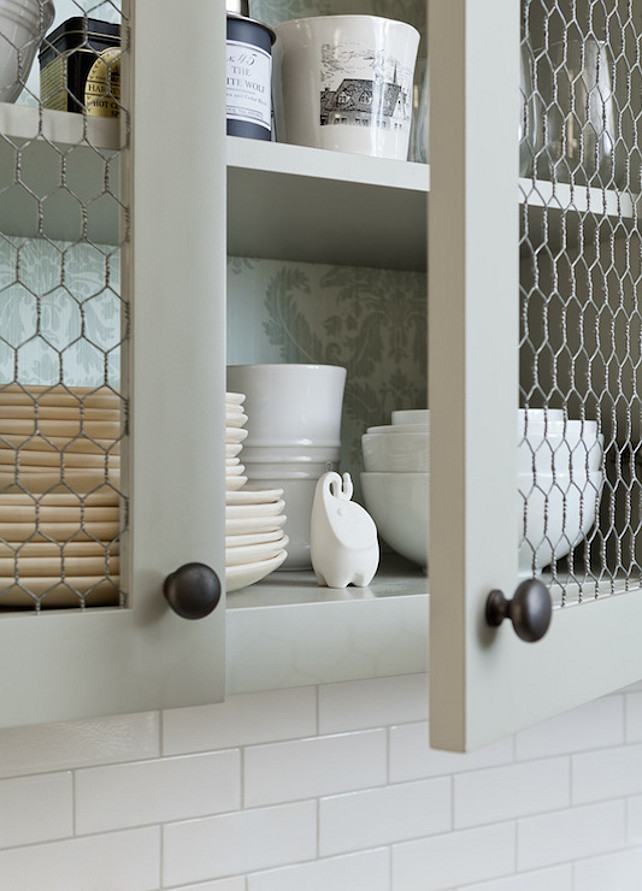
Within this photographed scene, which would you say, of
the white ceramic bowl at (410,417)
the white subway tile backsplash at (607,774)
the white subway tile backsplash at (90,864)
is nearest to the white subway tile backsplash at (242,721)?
the white subway tile backsplash at (90,864)

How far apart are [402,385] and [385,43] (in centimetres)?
48

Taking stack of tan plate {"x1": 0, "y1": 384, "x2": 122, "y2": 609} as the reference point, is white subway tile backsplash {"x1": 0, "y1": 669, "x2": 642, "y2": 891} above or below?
below

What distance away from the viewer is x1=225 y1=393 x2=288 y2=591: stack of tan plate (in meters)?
0.87

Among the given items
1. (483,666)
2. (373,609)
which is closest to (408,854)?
(373,609)

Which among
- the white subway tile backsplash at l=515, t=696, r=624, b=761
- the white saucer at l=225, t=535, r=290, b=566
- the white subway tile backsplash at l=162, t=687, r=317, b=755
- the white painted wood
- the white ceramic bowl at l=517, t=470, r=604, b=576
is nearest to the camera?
the white painted wood

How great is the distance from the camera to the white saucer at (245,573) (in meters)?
0.86

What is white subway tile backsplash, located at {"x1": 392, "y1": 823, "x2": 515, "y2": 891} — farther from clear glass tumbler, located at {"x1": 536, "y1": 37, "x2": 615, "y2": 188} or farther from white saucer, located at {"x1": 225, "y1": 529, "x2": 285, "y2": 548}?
clear glass tumbler, located at {"x1": 536, "y1": 37, "x2": 615, "y2": 188}

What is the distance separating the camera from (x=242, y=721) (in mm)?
1242

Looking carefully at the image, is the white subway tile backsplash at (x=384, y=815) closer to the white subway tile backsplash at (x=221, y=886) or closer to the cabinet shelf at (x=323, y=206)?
the white subway tile backsplash at (x=221, y=886)

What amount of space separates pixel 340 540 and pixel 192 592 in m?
0.26

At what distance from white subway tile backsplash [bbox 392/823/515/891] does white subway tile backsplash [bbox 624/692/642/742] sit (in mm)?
249

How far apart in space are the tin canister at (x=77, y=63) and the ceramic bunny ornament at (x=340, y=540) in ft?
1.32

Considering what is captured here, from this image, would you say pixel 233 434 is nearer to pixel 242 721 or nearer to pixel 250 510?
pixel 250 510

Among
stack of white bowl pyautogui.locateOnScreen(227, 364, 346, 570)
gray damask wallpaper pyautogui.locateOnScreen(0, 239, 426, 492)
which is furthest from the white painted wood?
gray damask wallpaper pyautogui.locateOnScreen(0, 239, 426, 492)
